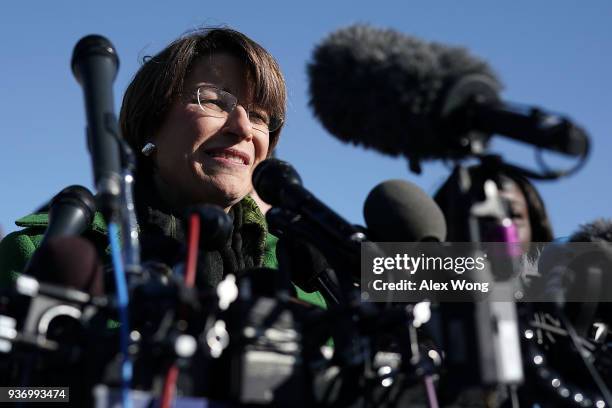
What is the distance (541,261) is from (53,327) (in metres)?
1.46

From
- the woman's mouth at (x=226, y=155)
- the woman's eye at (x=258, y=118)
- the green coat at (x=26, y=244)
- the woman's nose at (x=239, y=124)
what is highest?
the woman's eye at (x=258, y=118)

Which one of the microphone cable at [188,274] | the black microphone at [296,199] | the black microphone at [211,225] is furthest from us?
the black microphone at [296,199]

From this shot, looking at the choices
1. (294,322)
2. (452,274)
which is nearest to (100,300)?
(294,322)

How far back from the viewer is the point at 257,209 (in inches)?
140

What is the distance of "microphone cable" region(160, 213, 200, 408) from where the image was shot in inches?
52.2

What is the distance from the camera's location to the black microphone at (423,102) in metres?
1.41

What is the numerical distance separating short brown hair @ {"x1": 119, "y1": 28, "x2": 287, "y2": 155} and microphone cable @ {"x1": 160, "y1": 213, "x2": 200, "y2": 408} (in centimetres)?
172

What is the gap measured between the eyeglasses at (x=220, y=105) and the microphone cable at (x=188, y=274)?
150 centimetres

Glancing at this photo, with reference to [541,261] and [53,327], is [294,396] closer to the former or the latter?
[53,327]

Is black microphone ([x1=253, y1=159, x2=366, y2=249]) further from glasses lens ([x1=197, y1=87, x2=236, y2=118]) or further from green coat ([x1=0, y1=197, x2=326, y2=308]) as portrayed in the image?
glasses lens ([x1=197, y1=87, x2=236, y2=118])

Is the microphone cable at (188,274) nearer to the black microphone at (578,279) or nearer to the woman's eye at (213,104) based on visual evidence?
the black microphone at (578,279)

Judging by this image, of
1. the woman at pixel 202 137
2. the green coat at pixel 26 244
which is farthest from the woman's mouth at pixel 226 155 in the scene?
the green coat at pixel 26 244

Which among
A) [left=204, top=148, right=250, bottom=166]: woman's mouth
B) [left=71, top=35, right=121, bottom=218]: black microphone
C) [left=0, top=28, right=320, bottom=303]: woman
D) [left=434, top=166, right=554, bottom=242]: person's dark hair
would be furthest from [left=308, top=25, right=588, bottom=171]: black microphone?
[left=204, top=148, right=250, bottom=166]: woman's mouth

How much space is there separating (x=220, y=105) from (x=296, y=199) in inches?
50.7
